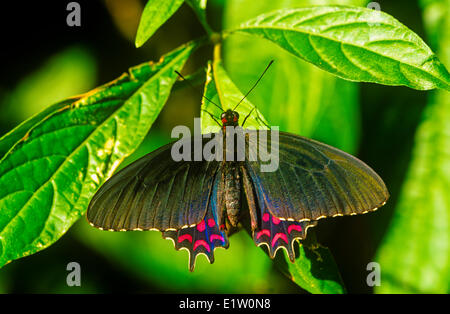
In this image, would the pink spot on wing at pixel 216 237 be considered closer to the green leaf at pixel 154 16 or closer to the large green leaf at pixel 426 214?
the green leaf at pixel 154 16

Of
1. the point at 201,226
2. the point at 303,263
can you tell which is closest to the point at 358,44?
the point at 303,263

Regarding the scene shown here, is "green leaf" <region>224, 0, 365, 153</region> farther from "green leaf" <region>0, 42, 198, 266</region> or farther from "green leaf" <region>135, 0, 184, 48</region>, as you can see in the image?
"green leaf" <region>135, 0, 184, 48</region>

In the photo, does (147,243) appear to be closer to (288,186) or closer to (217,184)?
(217,184)

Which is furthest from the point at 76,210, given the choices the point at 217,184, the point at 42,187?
the point at 217,184

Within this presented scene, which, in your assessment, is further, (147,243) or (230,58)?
(147,243)

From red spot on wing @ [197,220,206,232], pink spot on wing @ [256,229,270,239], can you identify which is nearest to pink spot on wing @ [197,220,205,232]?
red spot on wing @ [197,220,206,232]

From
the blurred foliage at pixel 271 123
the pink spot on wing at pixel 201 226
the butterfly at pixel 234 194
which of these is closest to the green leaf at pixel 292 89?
the blurred foliage at pixel 271 123
